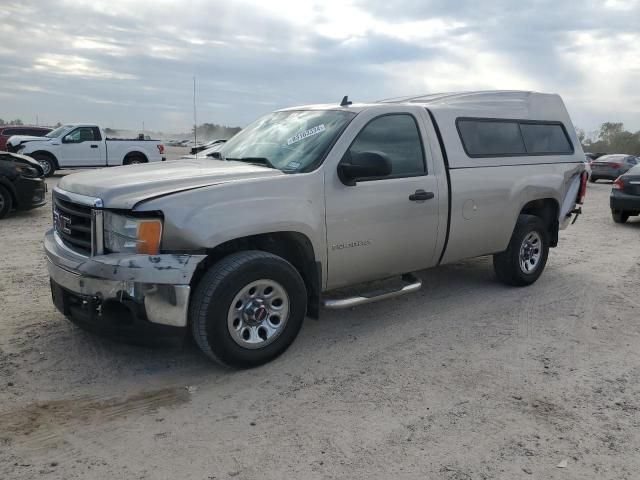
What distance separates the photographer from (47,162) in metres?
18.7

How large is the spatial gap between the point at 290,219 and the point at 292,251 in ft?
1.42

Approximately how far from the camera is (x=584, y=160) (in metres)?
6.69

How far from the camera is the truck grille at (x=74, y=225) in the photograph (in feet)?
12.4

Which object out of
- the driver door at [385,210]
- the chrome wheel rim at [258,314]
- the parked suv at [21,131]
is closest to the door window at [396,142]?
the driver door at [385,210]

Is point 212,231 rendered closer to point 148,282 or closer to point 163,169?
point 148,282

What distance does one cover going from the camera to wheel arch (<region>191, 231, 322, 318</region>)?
13.2 feet

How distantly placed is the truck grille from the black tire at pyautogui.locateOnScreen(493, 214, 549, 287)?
4224mm

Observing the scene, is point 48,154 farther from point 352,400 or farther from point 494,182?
point 352,400

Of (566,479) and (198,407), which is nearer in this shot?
(566,479)

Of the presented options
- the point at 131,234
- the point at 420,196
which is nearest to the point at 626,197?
the point at 420,196

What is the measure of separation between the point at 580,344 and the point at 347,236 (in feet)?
7.11

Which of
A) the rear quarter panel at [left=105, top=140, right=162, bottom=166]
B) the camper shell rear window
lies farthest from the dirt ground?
the rear quarter panel at [left=105, top=140, right=162, bottom=166]

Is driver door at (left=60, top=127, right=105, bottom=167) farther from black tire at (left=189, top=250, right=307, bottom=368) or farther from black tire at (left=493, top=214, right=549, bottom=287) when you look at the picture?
black tire at (left=189, top=250, right=307, bottom=368)

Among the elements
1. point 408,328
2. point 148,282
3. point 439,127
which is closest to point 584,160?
point 439,127
